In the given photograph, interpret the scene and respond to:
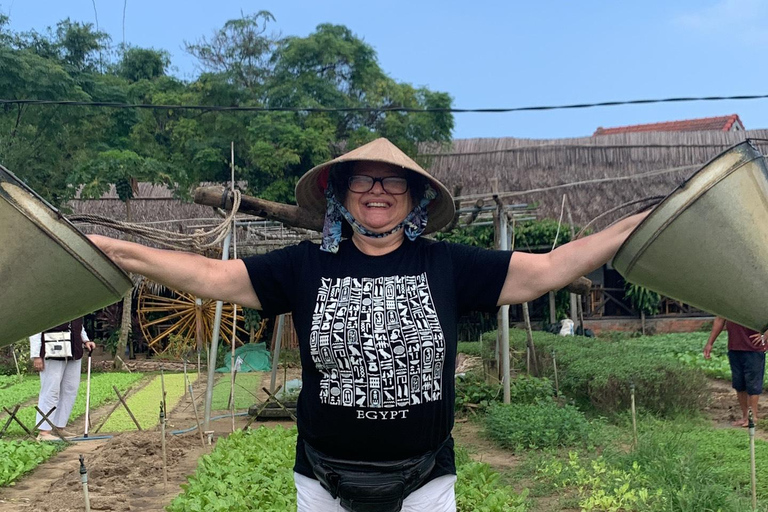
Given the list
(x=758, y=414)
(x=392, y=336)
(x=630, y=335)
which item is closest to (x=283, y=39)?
(x=630, y=335)

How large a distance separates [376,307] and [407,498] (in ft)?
2.08

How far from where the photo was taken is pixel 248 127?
16.6 meters

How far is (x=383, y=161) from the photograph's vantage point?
8.26ft

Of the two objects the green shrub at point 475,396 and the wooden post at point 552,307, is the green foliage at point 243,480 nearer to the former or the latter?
the green shrub at point 475,396

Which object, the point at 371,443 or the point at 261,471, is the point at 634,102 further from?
the point at 371,443

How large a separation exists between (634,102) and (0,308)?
8.43 meters

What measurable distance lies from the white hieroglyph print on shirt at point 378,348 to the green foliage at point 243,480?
90.1 inches

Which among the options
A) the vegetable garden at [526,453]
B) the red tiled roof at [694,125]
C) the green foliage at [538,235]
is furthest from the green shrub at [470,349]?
the red tiled roof at [694,125]

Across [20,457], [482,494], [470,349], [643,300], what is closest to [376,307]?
[482,494]

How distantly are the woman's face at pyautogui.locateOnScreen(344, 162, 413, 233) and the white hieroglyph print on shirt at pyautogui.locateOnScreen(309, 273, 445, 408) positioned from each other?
0.82 feet

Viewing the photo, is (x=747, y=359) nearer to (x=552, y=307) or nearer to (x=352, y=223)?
(x=352, y=223)

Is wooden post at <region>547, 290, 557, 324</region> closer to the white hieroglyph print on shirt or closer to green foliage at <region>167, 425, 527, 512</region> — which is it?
green foliage at <region>167, 425, 527, 512</region>

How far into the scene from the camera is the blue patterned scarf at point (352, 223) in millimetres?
2515

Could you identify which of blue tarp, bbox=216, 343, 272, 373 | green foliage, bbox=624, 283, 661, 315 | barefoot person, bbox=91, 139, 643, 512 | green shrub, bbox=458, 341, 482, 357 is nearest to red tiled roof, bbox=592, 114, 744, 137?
green foliage, bbox=624, 283, 661, 315
